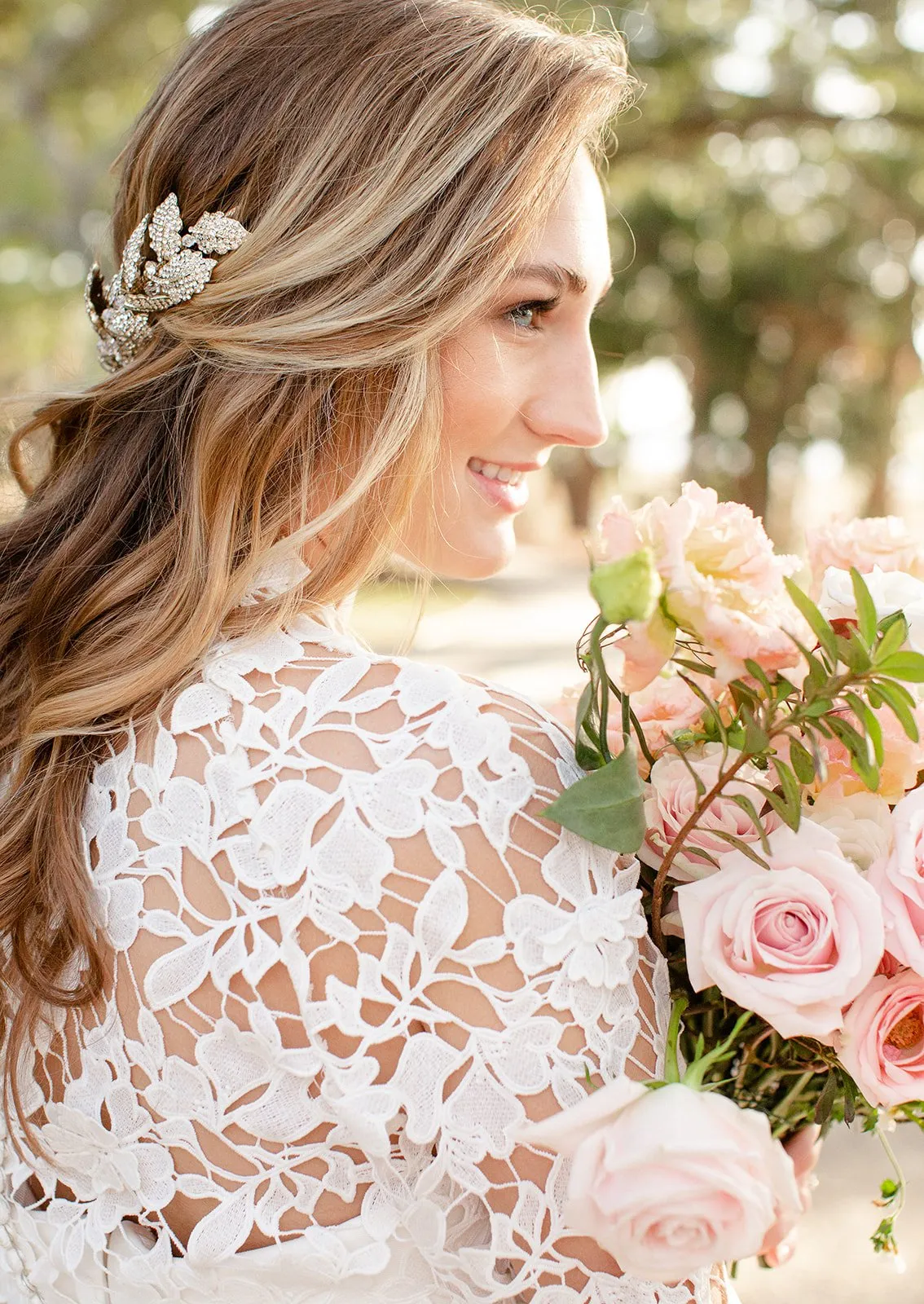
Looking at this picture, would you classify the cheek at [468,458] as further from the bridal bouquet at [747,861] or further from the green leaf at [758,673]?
the green leaf at [758,673]

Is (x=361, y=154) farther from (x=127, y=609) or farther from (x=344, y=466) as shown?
(x=127, y=609)

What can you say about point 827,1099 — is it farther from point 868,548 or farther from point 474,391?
A: point 474,391

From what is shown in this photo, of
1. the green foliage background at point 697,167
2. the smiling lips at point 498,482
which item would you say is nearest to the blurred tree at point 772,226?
the green foliage background at point 697,167

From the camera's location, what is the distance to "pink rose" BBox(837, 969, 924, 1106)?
3.81 feet

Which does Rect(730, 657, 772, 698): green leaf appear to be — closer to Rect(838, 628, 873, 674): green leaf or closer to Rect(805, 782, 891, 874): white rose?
Rect(838, 628, 873, 674): green leaf

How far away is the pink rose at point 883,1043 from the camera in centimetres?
116

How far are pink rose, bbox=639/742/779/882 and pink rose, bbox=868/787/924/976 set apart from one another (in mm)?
124

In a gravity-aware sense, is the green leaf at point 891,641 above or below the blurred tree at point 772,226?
above

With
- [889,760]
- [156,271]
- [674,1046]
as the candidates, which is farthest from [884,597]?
[156,271]

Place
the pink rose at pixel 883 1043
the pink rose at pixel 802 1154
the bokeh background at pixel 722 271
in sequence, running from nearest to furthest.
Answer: the pink rose at pixel 883 1043 < the pink rose at pixel 802 1154 < the bokeh background at pixel 722 271

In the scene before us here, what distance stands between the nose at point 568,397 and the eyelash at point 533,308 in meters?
0.06

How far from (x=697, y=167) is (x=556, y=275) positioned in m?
9.28

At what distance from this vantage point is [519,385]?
1.69 meters

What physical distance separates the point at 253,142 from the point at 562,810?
0.96 metres
